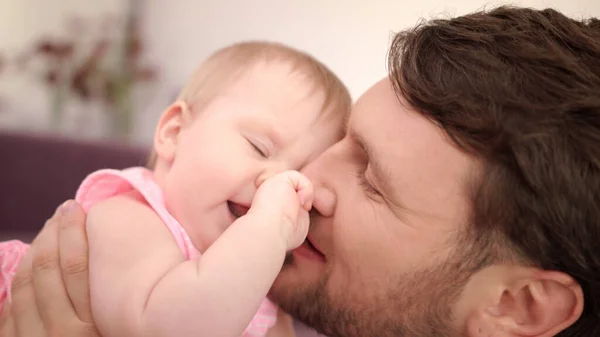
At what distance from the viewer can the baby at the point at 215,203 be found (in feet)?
2.71

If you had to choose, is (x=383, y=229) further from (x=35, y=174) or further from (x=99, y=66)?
(x=99, y=66)

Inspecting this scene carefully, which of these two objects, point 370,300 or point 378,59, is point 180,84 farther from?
point 370,300

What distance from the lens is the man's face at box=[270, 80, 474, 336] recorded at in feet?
3.01

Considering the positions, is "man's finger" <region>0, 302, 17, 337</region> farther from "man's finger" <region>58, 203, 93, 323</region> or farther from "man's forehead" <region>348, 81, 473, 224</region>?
"man's forehead" <region>348, 81, 473, 224</region>

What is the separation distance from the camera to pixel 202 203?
106 centimetres

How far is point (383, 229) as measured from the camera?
0.97 metres

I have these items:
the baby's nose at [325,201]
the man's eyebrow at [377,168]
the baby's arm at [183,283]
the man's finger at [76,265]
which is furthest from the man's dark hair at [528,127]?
the man's finger at [76,265]

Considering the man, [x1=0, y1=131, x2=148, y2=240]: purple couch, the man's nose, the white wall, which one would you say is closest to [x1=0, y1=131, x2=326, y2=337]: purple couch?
[x1=0, y1=131, x2=148, y2=240]: purple couch

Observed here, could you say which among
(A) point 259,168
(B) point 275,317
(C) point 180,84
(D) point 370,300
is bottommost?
(C) point 180,84

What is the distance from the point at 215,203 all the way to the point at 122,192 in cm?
23

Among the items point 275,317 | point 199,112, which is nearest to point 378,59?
point 199,112

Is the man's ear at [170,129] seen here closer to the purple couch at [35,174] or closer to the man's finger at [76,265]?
the man's finger at [76,265]

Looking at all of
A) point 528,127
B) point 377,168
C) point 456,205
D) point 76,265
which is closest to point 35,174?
point 76,265

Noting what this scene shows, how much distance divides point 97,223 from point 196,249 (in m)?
0.19
